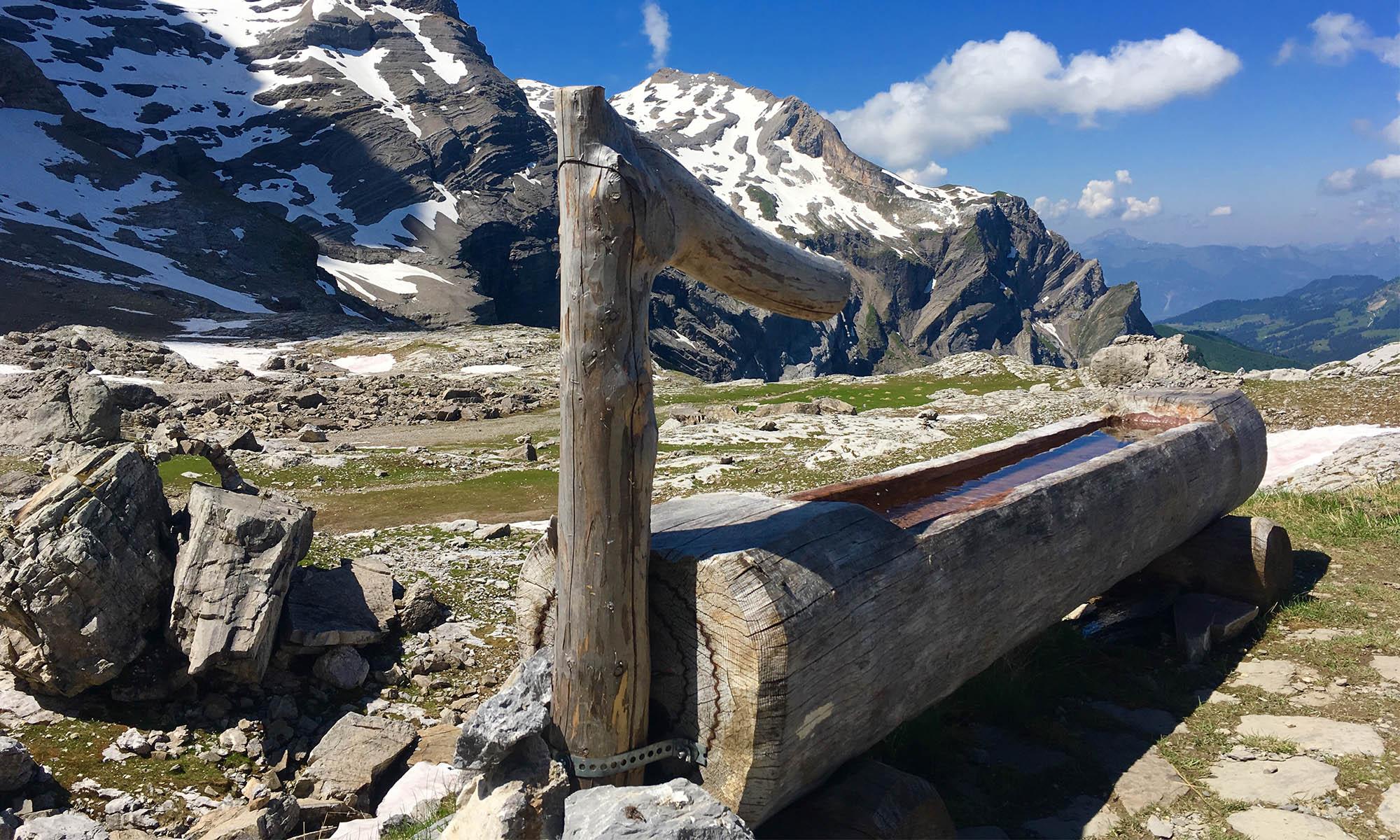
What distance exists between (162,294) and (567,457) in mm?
84913

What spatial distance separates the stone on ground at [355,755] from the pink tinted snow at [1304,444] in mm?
15382

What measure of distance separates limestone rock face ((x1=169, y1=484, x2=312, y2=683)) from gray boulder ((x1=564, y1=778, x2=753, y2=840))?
17.8 ft

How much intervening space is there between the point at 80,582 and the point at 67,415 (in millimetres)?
17891

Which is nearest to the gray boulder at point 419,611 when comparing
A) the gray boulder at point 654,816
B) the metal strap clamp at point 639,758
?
the metal strap clamp at point 639,758

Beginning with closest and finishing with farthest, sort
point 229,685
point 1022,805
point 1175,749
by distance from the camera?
1. point 1022,805
2. point 1175,749
3. point 229,685

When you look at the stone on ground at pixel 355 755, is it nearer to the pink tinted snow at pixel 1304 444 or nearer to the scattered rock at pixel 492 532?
the scattered rock at pixel 492 532

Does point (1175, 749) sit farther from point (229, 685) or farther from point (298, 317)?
point (298, 317)

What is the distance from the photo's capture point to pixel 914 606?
5004 mm

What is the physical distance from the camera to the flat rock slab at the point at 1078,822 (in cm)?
534

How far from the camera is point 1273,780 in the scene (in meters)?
5.75

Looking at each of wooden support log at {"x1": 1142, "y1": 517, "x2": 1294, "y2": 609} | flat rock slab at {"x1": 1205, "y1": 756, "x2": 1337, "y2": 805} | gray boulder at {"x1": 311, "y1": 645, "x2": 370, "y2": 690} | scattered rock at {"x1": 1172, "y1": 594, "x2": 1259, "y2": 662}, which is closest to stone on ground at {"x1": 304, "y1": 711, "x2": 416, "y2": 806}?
gray boulder at {"x1": 311, "y1": 645, "x2": 370, "y2": 690}

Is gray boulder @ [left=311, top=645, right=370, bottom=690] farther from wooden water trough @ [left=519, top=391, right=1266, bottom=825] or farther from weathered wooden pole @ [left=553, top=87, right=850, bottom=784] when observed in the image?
weathered wooden pole @ [left=553, top=87, right=850, bottom=784]

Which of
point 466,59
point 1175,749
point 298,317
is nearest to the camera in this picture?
point 1175,749

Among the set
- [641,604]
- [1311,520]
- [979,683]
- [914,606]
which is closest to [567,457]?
[641,604]
